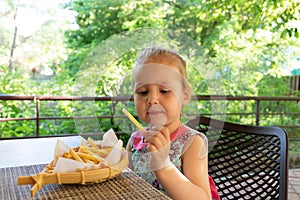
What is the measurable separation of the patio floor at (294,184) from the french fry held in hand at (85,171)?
2313 mm

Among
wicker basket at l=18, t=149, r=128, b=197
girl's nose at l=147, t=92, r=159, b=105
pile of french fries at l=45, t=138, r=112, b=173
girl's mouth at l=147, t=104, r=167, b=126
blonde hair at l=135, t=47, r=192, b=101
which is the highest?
blonde hair at l=135, t=47, r=192, b=101

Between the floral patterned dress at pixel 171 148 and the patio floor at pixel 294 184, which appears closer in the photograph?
the floral patterned dress at pixel 171 148

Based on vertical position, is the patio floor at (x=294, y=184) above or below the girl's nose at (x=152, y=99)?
below

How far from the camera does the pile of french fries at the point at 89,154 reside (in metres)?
0.66

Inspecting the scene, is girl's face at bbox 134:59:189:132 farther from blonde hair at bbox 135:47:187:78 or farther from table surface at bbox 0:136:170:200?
table surface at bbox 0:136:170:200

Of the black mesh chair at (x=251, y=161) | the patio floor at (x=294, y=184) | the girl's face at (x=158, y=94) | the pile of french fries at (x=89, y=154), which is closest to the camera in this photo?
the girl's face at (x=158, y=94)

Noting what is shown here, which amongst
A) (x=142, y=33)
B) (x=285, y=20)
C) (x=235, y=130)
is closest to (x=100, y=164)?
(x=142, y=33)

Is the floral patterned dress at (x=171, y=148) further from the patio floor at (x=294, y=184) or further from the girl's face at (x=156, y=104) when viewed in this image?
the patio floor at (x=294, y=184)

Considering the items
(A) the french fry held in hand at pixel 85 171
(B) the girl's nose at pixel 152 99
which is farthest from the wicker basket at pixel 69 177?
(B) the girl's nose at pixel 152 99

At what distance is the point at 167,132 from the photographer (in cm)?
61

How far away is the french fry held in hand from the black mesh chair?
28 cm

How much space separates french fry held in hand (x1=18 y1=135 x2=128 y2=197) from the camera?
603 mm

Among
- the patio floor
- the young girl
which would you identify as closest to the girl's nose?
the young girl

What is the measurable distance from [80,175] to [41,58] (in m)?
6.21
